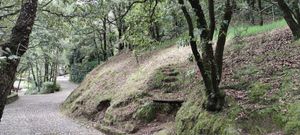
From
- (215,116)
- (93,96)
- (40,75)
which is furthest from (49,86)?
(215,116)

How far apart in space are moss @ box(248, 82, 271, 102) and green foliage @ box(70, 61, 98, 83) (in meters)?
32.7

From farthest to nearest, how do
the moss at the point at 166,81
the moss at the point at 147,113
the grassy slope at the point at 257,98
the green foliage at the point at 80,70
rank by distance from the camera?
the green foliage at the point at 80,70, the moss at the point at 166,81, the moss at the point at 147,113, the grassy slope at the point at 257,98

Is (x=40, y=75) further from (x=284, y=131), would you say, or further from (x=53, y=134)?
(x=284, y=131)

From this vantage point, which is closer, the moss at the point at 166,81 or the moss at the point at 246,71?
→ the moss at the point at 246,71

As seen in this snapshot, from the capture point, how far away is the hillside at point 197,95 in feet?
27.8

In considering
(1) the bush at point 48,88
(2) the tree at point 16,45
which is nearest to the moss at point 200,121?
(2) the tree at point 16,45

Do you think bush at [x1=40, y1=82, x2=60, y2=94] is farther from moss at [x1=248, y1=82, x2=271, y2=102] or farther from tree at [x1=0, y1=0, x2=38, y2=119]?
tree at [x1=0, y1=0, x2=38, y2=119]

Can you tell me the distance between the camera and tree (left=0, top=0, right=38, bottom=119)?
3.80 m

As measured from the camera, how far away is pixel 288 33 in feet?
42.2

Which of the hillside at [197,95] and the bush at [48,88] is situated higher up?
the hillside at [197,95]

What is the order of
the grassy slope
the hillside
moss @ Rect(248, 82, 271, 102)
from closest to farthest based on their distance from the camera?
the grassy slope < the hillside < moss @ Rect(248, 82, 271, 102)

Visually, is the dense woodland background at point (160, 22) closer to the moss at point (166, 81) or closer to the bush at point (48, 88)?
the moss at point (166, 81)

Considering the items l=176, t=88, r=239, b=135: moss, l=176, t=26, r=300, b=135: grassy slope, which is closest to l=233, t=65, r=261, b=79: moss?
l=176, t=26, r=300, b=135: grassy slope

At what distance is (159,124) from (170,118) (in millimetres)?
388
